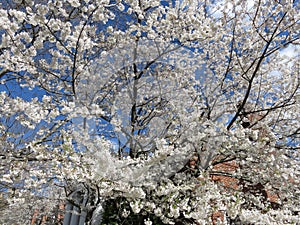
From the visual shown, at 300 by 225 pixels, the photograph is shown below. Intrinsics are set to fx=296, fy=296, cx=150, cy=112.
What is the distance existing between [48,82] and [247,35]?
387cm

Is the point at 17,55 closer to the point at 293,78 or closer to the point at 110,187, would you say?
the point at 110,187

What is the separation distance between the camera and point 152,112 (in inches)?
230

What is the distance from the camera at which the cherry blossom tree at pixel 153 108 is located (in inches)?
145

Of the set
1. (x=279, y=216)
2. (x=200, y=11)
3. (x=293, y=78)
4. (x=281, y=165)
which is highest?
(x=200, y=11)

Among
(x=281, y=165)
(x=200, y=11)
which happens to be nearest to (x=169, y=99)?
(x=200, y=11)

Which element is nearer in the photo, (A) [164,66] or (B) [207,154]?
(B) [207,154]

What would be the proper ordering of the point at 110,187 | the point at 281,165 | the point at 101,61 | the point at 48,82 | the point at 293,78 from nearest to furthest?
the point at 110,187
the point at 281,165
the point at 101,61
the point at 293,78
the point at 48,82

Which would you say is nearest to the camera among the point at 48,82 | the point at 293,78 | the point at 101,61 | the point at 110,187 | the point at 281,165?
the point at 110,187

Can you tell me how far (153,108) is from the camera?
602cm

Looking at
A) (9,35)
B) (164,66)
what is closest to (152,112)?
(164,66)

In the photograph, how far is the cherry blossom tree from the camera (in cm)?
367

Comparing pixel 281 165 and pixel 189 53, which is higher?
pixel 189 53

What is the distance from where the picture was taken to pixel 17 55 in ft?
11.9

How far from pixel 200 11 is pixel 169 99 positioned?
1.63 m
